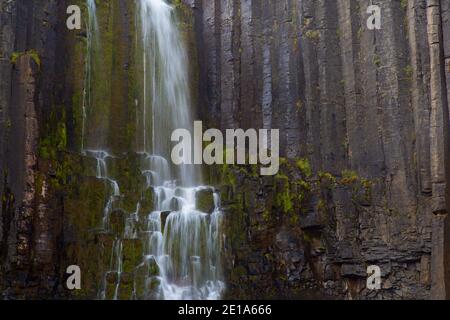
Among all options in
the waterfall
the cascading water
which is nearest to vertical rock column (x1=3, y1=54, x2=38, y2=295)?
the cascading water

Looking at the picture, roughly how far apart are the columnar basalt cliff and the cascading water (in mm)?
278

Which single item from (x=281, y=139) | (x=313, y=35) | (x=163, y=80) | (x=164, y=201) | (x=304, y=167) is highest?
(x=313, y=35)

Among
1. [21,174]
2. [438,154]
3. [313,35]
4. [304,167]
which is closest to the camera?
[21,174]

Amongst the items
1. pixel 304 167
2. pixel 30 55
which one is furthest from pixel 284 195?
pixel 30 55

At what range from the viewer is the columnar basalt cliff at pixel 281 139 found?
18.0m

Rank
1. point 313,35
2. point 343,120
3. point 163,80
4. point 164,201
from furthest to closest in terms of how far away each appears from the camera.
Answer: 1. point 313,35
2. point 163,80
3. point 343,120
4. point 164,201

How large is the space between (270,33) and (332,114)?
3.54m

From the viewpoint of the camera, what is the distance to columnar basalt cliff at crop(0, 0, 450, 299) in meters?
18.0

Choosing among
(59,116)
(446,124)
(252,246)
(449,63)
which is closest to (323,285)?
(252,246)

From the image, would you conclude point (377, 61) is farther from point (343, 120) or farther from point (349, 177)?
point (349, 177)

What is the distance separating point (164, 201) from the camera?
19234mm

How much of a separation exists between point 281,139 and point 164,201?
14.8 feet

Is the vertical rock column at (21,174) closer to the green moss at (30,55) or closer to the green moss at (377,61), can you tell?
the green moss at (30,55)
